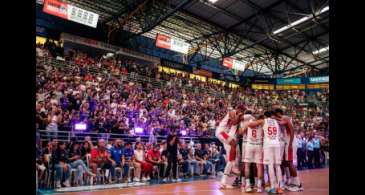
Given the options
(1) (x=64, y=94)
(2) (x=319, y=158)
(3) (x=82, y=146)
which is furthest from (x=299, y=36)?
(3) (x=82, y=146)

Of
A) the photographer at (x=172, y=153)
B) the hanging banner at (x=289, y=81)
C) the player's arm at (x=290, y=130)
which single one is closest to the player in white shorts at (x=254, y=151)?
the player's arm at (x=290, y=130)

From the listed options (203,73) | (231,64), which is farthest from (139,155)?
(231,64)

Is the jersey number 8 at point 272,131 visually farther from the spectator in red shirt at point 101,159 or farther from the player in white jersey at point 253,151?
the spectator in red shirt at point 101,159

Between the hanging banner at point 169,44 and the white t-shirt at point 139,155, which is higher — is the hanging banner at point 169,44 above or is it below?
above

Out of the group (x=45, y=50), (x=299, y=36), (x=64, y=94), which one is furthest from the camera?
(x=299, y=36)

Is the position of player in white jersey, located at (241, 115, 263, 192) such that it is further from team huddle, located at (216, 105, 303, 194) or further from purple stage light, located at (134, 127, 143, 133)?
purple stage light, located at (134, 127, 143, 133)

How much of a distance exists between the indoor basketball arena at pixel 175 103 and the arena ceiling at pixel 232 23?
12 centimetres

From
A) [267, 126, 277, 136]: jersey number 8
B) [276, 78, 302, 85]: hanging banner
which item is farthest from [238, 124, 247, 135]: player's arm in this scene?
[276, 78, 302, 85]: hanging banner

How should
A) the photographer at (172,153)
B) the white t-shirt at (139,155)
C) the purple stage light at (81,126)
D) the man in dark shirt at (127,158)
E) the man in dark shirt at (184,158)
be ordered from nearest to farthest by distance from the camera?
1. the man in dark shirt at (127,158)
2. the white t-shirt at (139,155)
3. the purple stage light at (81,126)
4. the photographer at (172,153)
5. the man in dark shirt at (184,158)

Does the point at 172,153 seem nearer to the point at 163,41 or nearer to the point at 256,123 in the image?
the point at 256,123

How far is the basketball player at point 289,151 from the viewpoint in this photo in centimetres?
911
